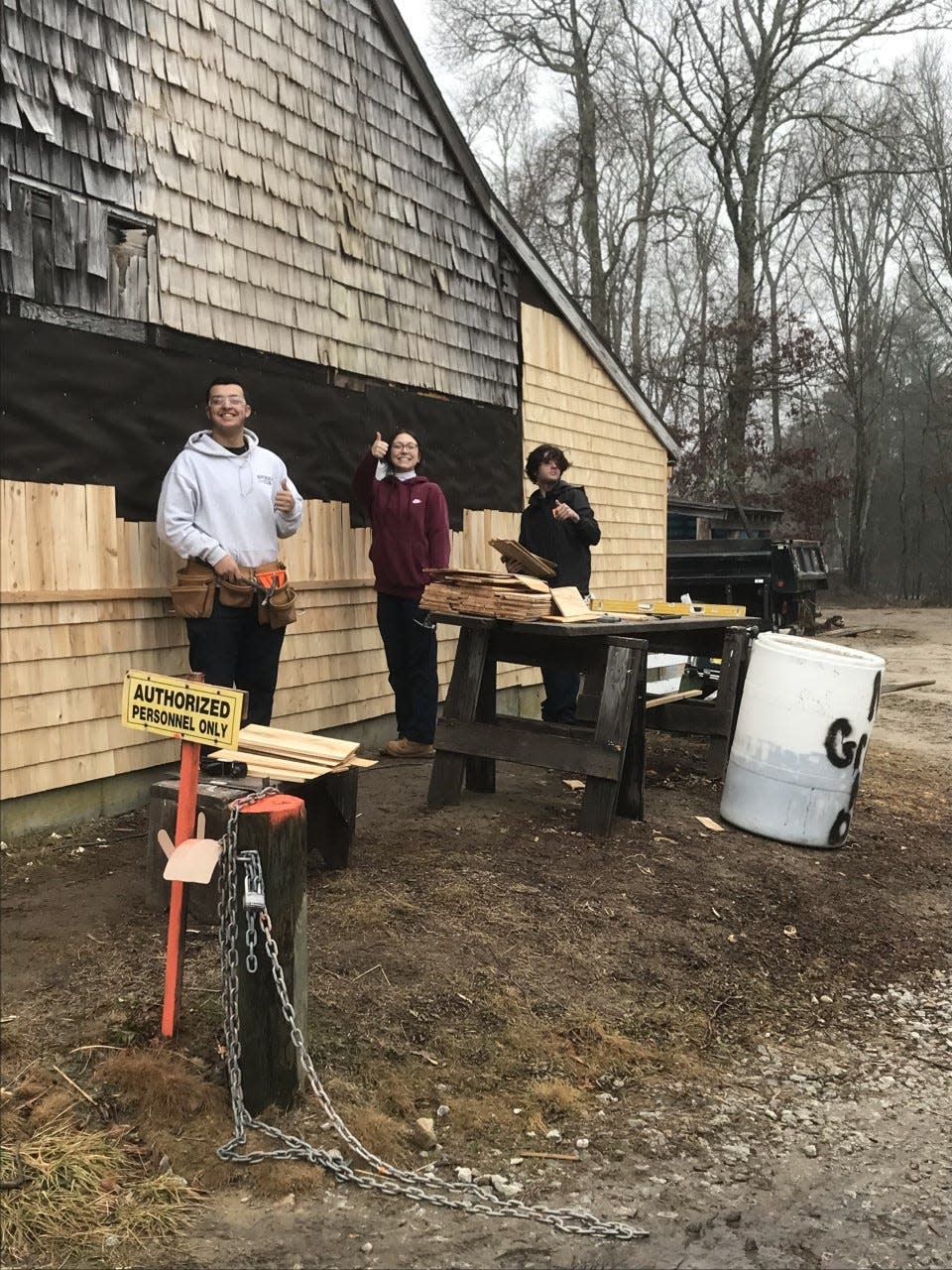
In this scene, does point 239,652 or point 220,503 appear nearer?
point 220,503

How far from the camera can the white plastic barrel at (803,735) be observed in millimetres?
6359

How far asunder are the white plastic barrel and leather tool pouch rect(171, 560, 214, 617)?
9.61 feet

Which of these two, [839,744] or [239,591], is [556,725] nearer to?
[839,744]

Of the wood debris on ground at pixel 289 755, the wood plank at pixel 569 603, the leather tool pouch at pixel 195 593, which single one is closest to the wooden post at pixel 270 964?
the wood debris on ground at pixel 289 755

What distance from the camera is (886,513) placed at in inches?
1644

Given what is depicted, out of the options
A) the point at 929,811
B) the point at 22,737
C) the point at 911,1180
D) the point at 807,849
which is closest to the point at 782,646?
the point at 807,849

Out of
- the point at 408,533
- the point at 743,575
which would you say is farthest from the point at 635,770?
the point at 743,575

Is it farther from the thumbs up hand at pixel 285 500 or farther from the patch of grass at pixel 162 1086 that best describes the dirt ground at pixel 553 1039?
the thumbs up hand at pixel 285 500

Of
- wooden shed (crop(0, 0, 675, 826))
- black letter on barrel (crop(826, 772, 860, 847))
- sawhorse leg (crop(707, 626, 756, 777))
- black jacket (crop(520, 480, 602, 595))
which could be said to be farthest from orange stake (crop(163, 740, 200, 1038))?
sawhorse leg (crop(707, 626, 756, 777))

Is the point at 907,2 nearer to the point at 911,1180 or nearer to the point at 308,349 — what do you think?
the point at 308,349

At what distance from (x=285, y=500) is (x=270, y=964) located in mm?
3137

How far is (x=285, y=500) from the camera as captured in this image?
6.09 meters

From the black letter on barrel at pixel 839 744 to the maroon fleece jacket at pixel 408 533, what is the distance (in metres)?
2.46

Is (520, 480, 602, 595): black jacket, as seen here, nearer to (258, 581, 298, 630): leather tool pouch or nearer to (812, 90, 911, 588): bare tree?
(258, 581, 298, 630): leather tool pouch
